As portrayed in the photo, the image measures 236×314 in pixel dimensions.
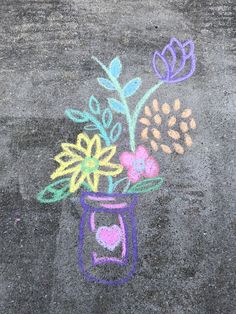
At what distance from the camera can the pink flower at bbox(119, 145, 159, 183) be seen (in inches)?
177

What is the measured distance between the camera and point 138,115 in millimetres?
4703

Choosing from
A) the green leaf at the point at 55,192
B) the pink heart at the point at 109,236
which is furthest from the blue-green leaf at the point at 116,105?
the pink heart at the point at 109,236

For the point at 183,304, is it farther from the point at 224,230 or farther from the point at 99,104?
the point at 99,104

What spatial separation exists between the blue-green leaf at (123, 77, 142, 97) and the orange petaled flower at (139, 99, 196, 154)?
27 centimetres

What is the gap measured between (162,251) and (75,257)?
2.96 feet

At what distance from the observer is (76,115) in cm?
474

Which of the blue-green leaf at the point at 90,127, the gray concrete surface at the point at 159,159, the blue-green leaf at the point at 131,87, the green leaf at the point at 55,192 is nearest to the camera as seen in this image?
the gray concrete surface at the point at 159,159

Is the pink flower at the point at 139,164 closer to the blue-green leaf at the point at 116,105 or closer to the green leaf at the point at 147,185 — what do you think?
the green leaf at the point at 147,185

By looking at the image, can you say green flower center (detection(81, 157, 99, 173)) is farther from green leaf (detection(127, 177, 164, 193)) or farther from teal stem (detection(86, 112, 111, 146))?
green leaf (detection(127, 177, 164, 193))

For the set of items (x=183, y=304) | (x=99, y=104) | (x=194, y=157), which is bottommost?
(x=183, y=304)

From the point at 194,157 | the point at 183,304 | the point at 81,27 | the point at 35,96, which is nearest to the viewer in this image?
the point at 183,304

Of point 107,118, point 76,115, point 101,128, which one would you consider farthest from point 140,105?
point 76,115

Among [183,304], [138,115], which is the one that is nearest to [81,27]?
[138,115]

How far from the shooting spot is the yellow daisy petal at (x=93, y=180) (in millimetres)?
4461
